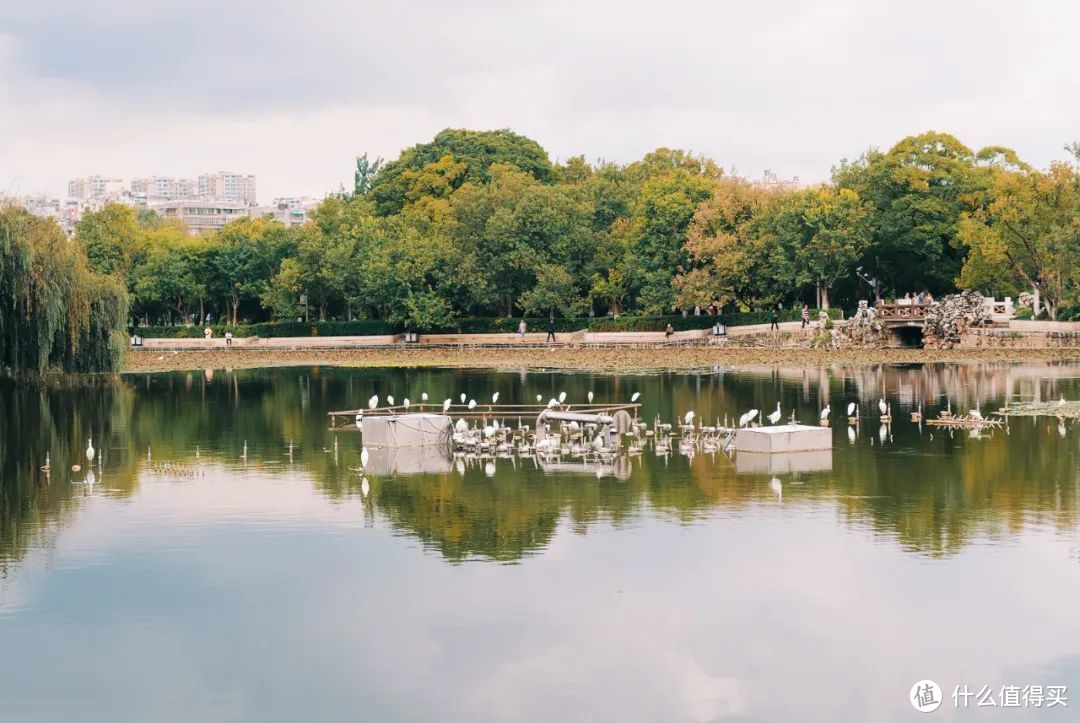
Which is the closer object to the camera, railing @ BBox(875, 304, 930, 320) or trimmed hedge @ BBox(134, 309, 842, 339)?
railing @ BBox(875, 304, 930, 320)

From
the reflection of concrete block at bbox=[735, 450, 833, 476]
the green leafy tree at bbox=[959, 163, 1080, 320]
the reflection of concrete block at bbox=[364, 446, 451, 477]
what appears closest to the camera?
the reflection of concrete block at bbox=[735, 450, 833, 476]

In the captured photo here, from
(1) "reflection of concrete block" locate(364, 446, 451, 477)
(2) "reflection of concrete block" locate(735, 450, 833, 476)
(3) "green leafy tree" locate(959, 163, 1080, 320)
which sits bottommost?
(2) "reflection of concrete block" locate(735, 450, 833, 476)

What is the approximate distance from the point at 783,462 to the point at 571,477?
19.8 feet

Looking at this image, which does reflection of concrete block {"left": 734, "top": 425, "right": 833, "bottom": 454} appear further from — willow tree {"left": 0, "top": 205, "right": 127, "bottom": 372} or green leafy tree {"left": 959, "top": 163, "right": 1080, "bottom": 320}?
green leafy tree {"left": 959, "top": 163, "right": 1080, "bottom": 320}

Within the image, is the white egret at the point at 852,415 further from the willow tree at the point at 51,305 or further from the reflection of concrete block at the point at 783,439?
the willow tree at the point at 51,305

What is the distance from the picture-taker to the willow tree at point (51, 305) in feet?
191

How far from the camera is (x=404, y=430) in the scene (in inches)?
1762

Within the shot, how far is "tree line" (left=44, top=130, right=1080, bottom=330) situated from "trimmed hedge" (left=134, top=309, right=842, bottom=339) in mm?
1184

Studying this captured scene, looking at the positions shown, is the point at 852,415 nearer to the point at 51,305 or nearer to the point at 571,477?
the point at 571,477

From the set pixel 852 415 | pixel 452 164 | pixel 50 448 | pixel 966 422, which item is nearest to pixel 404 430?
pixel 50 448

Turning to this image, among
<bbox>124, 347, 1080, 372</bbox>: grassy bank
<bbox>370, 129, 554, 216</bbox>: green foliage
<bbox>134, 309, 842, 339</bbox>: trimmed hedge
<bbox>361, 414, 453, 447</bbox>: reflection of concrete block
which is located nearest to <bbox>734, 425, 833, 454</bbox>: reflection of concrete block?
<bbox>361, 414, 453, 447</bbox>: reflection of concrete block

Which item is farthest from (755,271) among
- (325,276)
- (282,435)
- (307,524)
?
(307,524)

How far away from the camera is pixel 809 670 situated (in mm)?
21562

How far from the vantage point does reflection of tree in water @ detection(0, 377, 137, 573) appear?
33.1 metres
